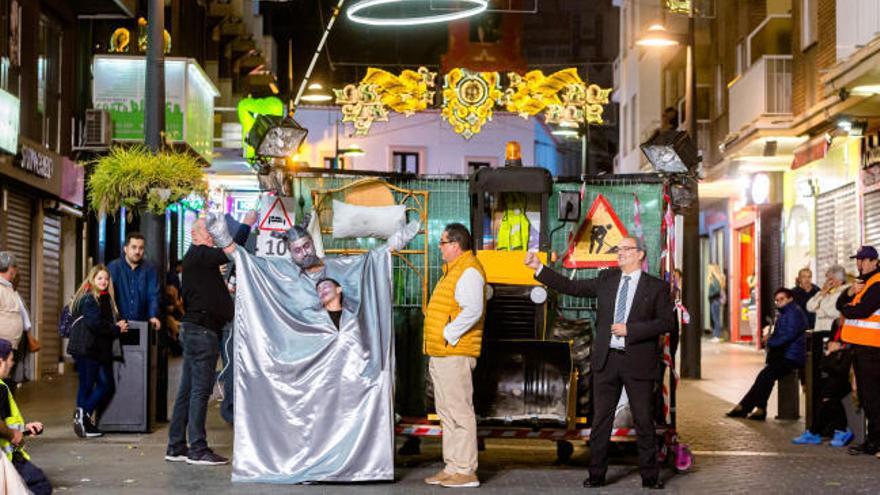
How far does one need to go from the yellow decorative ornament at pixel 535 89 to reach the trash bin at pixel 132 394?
4.84 m

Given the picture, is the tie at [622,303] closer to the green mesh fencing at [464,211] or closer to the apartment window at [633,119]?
the green mesh fencing at [464,211]

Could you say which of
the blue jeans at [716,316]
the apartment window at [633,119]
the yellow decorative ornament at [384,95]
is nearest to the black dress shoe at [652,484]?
the yellow decorative ornament at [384,95]

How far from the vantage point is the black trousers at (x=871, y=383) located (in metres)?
13.5

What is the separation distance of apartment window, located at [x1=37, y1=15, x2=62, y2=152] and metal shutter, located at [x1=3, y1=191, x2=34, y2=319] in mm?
1532

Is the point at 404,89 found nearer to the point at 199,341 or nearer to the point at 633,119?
the point at 199,341

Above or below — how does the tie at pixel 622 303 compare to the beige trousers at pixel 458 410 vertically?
above

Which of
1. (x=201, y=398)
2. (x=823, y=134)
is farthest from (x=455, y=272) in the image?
(x=823, y=134)

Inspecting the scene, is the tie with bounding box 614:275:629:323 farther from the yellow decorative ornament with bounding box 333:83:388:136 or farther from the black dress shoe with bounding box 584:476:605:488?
the yellow decorative ornament with bounding box 333:83:388:136

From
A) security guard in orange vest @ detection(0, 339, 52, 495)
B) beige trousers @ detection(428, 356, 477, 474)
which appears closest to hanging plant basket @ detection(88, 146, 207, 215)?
beige trousers @ detection(428, 356, 477, 474)

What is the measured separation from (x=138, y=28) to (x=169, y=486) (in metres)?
20.9

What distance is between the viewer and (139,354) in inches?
583

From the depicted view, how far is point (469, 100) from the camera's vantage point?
1653cm

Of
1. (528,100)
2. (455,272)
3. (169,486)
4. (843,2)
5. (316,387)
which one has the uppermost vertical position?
(843,2)

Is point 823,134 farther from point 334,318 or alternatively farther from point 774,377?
point 334,318
